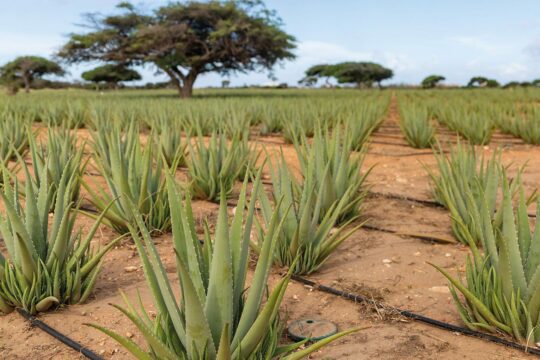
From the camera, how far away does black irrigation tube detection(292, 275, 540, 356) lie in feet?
5.48

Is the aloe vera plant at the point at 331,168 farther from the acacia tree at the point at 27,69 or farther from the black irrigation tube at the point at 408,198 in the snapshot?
the acacia tree at the point at 27,69

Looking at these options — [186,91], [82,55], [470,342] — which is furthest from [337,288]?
[82,55]

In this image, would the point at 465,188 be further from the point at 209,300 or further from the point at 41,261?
the point at 41,261

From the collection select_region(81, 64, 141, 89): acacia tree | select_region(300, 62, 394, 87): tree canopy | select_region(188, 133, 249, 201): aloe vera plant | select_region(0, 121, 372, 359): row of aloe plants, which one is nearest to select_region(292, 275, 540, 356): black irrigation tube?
select_region(0, 121, 372, 359): row of aloe plants

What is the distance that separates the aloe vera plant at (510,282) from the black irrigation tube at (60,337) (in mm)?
1171

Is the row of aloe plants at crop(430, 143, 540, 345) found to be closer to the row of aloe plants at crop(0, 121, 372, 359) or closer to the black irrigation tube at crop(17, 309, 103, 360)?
the row of aloe plants at crop(0, 121, 372, 359)

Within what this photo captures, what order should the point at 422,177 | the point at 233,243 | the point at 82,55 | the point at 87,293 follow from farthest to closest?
the point at 82,55 → the point at 422,177 → the point at 87,293 → the point at 233,243

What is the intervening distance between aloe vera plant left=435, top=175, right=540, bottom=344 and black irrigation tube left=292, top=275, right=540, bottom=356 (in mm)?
32

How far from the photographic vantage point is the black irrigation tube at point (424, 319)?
65.7 inches

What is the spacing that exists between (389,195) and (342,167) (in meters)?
1.04

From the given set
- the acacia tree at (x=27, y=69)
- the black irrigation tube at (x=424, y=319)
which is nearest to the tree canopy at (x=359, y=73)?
the acacia tree at (x=27, y=69)

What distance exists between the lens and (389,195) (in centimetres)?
384

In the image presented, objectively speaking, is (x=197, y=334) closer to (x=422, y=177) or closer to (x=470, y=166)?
(x=470, y=166)

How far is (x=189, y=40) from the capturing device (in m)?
17.6
